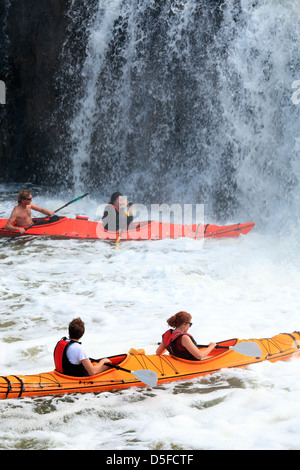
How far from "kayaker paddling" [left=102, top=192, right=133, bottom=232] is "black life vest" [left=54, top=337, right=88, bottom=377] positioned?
4441mm

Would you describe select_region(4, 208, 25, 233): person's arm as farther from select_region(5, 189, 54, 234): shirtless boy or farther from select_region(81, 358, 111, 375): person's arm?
select_region(81, 358, 111, 375): person's arm

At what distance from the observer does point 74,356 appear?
4.23 m

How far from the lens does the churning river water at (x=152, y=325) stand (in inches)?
152

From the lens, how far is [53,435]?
3828mm

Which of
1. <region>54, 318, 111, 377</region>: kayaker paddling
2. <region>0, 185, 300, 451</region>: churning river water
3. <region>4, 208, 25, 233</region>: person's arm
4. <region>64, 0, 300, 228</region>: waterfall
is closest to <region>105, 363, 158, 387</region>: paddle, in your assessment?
<region>0, 185, 300, 451</region>: churning river water

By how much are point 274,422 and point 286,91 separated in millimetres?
6766

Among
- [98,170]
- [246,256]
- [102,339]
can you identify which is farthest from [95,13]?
[102,339]

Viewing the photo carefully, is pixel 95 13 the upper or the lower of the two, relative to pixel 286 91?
upper

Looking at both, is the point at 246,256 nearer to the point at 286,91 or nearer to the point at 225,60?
the point at 286,91

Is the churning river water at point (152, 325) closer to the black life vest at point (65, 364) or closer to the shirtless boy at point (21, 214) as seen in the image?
the black life vest at point (65, 364)

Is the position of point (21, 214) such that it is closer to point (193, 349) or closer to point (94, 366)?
point (94, 366)

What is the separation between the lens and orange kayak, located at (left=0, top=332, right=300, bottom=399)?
13.6 feet

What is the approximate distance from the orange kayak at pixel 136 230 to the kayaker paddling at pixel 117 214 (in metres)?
0.09

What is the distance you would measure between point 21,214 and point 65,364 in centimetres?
472
